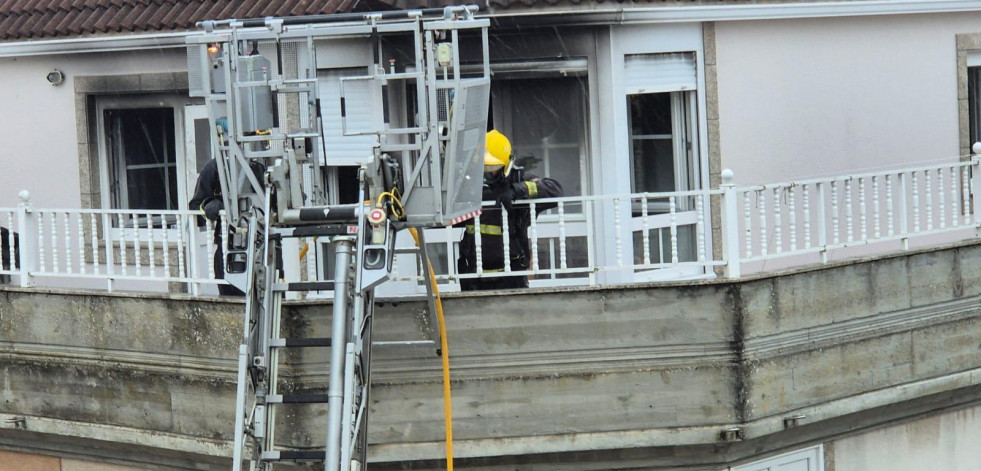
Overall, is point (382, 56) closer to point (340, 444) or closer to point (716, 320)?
point (716, 320)

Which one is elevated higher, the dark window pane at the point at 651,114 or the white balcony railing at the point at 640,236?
the dark window pane at the point at 651,114

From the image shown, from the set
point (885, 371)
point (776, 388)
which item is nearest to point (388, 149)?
point (776, 388)

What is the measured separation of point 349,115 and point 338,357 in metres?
3.96

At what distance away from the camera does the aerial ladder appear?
8828 millimetres

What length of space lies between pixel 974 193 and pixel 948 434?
2014mm

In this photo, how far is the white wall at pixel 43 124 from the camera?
13633 mm

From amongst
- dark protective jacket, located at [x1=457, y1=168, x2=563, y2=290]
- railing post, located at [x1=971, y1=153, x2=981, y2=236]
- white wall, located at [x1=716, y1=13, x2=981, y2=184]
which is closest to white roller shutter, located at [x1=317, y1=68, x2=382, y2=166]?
dark protective jacket, located at [x1=457, y1=168, x2=563, y2=290]

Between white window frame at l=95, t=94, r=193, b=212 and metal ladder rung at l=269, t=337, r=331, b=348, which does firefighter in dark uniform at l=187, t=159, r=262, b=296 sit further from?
white window frame at l=95, t=94, r=193, b=212

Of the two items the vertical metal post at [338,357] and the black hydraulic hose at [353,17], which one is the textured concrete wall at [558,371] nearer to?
the vertical metal post at [338,357]

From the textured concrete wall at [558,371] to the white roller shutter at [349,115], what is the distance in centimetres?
208

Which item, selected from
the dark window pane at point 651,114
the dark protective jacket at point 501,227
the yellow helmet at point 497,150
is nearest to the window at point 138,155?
the dark protective jacket at point 501,227

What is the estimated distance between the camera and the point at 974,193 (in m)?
12.2

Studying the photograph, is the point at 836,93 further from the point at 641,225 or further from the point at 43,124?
the point at 43,124

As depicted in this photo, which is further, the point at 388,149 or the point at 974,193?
the point at 974,193
